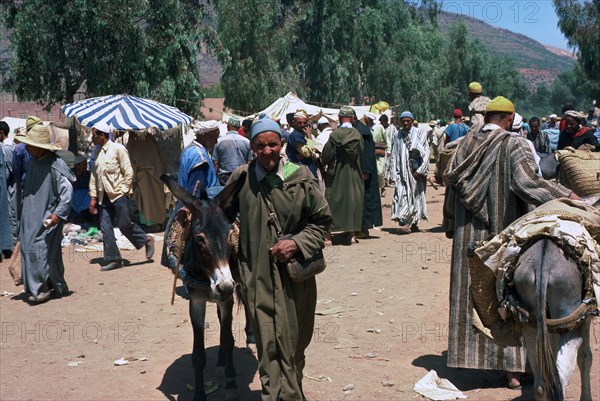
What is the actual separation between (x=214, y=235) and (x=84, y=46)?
15.0m

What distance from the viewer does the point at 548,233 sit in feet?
14.6

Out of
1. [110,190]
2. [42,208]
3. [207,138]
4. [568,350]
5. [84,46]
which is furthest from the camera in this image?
[84,46]

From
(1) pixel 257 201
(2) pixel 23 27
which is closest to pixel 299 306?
(1) pixel 257 201

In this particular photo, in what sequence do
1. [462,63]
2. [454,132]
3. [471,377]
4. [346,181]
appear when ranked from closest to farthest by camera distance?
1. [471,377]
2. [346,181]
3. [454,132]
4. [462,63]

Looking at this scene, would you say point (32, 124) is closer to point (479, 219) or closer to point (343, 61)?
point (479, 219)

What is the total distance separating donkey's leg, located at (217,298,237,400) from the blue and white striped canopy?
7.66 metres

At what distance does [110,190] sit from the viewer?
1081cm

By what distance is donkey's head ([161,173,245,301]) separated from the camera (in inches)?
191

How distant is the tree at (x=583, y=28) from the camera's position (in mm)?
45125

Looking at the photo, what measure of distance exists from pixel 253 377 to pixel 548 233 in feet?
9.03

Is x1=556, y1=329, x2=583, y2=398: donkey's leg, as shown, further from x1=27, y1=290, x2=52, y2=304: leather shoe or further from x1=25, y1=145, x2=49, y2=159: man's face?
x1=27, y1=290, x2=52, y2=304: leather shoe

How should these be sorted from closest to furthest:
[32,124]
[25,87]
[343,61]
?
[32,124], [25,87], [343,61]

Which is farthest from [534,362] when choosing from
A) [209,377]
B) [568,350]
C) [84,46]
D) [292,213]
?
[84,46]

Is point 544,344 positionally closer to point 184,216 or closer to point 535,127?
point 184,216
